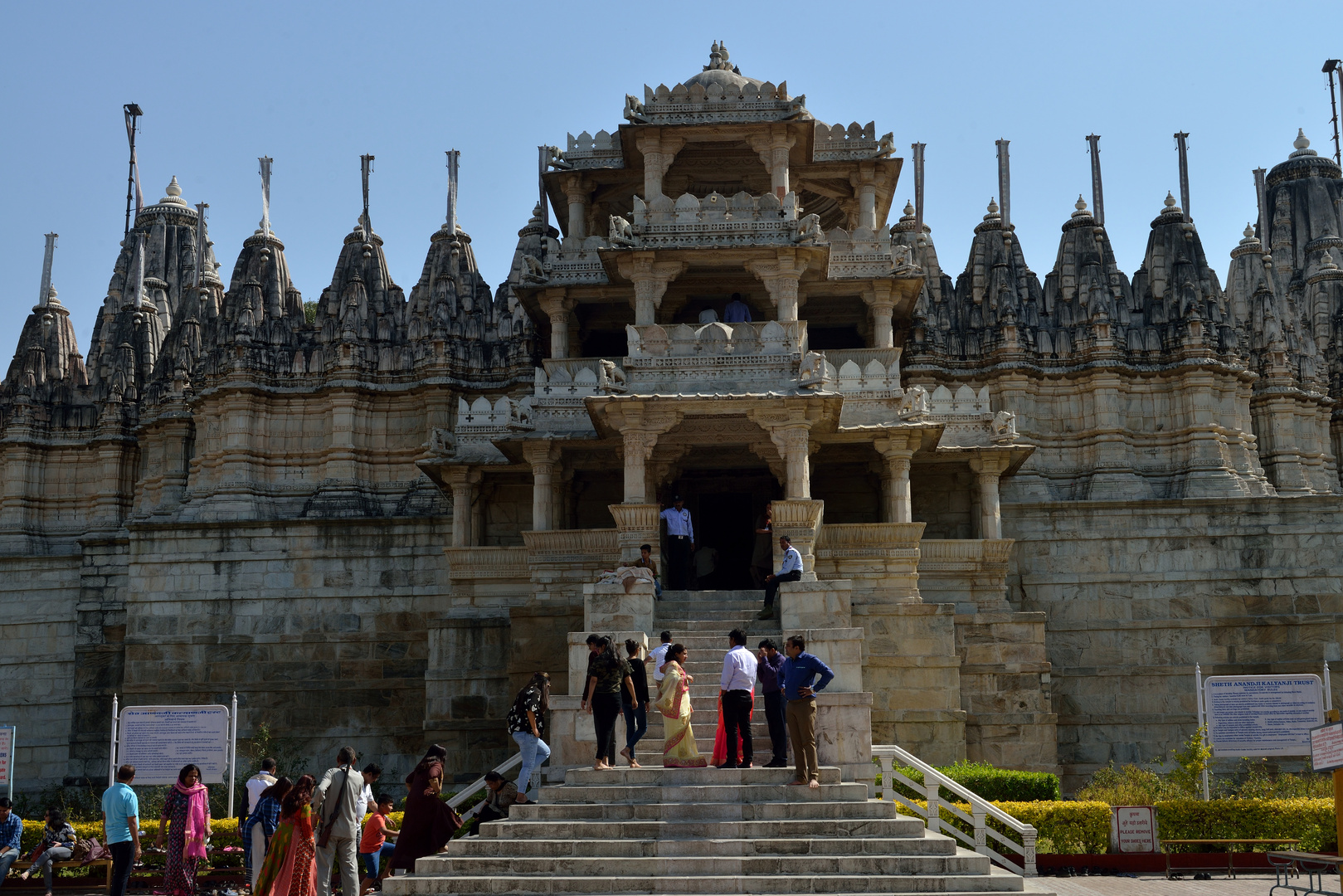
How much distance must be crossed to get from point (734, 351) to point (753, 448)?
1.78 metres

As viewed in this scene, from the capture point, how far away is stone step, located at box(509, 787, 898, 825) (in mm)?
16484

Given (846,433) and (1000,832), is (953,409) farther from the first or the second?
(1000,832)

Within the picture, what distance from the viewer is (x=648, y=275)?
27.6m

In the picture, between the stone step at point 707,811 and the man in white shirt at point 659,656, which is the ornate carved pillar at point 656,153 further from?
the stone step at point 707,811

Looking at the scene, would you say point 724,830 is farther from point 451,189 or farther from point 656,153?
point 451,189

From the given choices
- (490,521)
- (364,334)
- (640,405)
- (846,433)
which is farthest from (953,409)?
(364,334)

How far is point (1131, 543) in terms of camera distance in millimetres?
31172

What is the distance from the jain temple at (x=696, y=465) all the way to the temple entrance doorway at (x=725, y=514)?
0.30ft

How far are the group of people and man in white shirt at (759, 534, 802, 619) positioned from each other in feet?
13.1

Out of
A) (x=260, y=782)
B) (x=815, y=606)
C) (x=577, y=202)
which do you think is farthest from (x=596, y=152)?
(x=260, y=782)

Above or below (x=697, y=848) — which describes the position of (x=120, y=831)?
above

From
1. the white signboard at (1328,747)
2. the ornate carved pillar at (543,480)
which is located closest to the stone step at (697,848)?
the white signboard at (1328,747)

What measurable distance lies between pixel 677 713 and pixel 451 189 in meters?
25.5

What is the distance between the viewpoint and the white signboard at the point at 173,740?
70.9 feet
